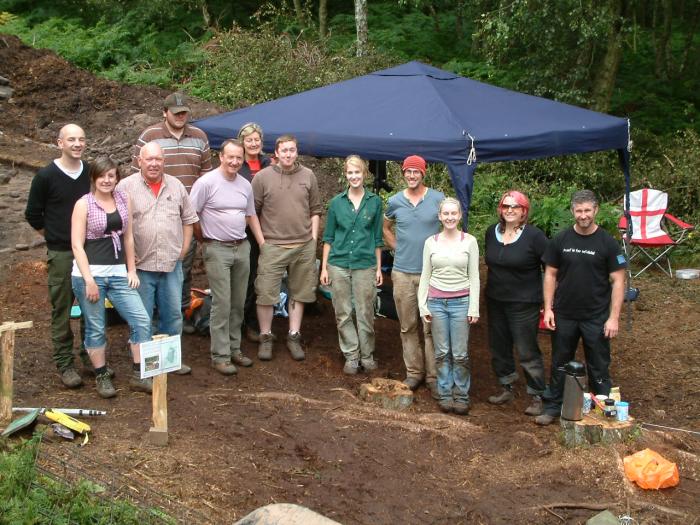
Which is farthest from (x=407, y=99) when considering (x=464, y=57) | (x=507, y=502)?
(x=464, y=57)

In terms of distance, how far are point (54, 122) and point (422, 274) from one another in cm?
1029

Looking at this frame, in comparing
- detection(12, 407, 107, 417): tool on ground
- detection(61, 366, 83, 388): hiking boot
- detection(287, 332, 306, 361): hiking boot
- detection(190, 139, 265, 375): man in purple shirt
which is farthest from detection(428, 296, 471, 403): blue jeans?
detection(61, 366, 83, 388): hiking boot

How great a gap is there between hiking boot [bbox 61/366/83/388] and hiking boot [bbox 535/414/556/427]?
318 centimetres

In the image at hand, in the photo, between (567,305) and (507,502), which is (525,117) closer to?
(567,305)

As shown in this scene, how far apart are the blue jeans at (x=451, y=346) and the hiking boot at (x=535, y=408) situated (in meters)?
0.47

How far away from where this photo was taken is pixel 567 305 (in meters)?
6.07

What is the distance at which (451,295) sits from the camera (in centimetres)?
629

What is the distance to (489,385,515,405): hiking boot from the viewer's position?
6.67 metres

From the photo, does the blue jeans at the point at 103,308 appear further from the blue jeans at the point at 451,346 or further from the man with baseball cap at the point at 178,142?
the blue jeans at the point at 451,346

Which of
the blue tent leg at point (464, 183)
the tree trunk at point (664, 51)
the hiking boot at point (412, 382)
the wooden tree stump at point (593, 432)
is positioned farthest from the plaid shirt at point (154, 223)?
the tree trunk at point (664, 51)

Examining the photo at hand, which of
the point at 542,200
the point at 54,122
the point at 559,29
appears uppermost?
the point at 559,29

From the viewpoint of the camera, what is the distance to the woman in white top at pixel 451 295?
625 centimetres

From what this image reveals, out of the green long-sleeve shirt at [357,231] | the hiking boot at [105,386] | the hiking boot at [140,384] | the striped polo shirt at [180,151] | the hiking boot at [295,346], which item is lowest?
the hiking boot at [295,346]

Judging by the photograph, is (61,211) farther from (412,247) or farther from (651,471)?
(651,471)
